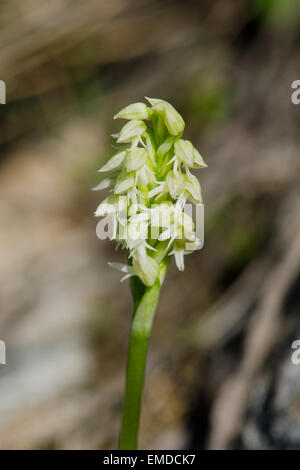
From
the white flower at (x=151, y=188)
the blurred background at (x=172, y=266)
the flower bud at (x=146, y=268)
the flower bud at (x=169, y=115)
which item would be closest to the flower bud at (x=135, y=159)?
the white flower at (x=151, y=188)

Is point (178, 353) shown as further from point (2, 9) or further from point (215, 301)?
point (2, 9)

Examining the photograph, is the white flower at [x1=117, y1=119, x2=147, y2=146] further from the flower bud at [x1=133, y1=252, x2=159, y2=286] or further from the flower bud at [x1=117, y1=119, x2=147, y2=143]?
the flower bud at [x1=133, y1=252, x2=159, y2=286]

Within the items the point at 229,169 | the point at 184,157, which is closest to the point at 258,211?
the point at 229,169

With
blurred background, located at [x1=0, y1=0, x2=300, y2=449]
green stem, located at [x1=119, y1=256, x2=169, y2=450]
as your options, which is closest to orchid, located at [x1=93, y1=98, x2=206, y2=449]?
green stem, located at [x1=119, y1=256, x2=169, y2=450]

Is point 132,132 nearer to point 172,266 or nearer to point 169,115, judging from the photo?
point 169,115

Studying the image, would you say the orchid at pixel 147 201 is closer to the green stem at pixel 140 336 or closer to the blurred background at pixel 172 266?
the green stem at pixel 140 336

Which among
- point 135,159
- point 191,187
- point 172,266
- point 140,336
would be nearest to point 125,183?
point 135,159

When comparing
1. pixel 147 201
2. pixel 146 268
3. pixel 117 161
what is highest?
pixel 117 161

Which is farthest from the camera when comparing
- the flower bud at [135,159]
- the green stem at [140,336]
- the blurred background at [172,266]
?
the blurred background at [172,266]
